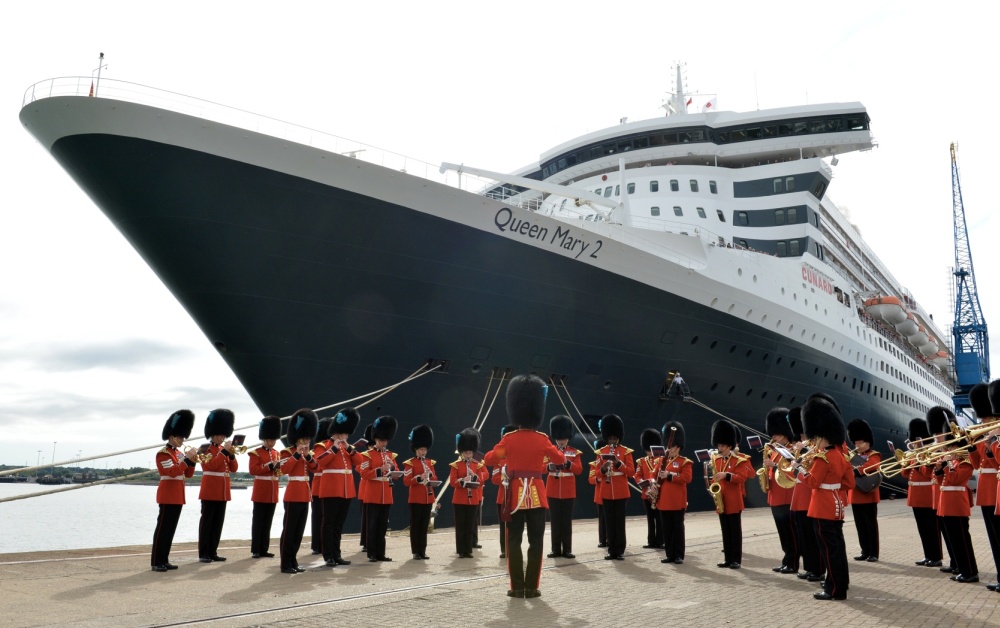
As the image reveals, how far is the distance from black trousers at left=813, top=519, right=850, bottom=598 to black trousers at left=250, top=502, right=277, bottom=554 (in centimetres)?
604

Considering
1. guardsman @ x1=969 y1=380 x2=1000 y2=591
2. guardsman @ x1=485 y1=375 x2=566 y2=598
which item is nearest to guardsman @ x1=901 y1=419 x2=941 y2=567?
guardsman @ x1=969 y1=380 x2=1000 y2=591

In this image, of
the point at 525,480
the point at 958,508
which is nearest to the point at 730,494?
the point at 958,508

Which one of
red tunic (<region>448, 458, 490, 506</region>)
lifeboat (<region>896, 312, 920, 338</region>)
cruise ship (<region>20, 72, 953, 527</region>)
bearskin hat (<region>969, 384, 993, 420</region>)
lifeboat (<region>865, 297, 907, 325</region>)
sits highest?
lifeboat (<region>865, 297, 907, 325</region>)

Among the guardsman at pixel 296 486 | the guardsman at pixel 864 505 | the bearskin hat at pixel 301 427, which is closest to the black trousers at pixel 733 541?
the guardsman at pixel 864 505

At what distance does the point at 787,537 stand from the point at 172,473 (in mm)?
6923

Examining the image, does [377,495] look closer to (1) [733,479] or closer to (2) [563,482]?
(2) [563,482]

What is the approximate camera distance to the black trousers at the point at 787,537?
8602 millimetres

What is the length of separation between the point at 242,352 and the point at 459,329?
3.72 m

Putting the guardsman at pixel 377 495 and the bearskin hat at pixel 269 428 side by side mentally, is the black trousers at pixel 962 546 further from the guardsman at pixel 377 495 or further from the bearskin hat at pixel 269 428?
the bearskin hat at pixel 269 428

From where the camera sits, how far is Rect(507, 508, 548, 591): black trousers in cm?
665

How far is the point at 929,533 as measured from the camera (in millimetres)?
9375

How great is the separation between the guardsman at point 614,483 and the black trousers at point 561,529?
48 centimetres

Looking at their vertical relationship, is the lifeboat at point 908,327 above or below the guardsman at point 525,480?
above

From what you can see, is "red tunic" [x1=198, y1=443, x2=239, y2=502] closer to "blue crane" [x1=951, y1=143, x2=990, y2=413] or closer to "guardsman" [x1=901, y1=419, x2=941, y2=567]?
"guardsman" [x1=901, y1=419, x2=941, y2=567]
